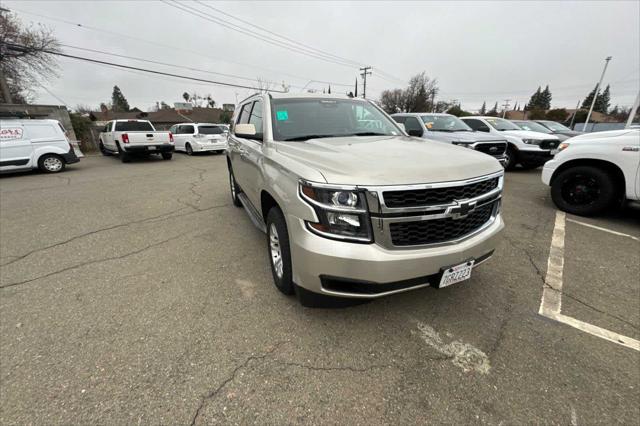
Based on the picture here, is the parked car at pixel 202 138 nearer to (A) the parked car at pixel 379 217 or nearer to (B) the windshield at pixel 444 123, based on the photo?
(B) the windshield at pixel 444 123

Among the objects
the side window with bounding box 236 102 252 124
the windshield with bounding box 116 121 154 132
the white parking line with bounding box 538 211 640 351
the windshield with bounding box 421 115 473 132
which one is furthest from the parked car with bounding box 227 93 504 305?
the windshield with bounding box 116 121 154 132

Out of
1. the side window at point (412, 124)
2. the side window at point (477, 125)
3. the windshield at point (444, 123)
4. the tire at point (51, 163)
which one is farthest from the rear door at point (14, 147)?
the side window at point (477, 125)

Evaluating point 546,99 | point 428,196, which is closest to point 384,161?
point 428,196

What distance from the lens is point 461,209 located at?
1.91 m

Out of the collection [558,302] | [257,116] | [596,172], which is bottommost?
[558,302]

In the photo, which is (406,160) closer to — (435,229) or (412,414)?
(435,229)

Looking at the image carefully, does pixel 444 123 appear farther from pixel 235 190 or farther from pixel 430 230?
pixel 430 230

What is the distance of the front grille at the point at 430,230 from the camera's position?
5.91 ft

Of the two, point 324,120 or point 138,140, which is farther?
point 138,140

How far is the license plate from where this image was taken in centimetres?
190

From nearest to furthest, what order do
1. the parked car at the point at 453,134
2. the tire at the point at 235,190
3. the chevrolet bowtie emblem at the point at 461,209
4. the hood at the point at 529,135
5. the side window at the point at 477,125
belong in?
the chevrolet bowtie emblem at the point at 461,209, the tire at the point at 235,190, the parked car at the point at 453,134, the hood at the point at 529,135, the side window at the point at 477,125

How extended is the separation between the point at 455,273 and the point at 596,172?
4536 mm

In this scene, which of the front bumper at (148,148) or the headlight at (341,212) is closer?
the headlight at (341,212)

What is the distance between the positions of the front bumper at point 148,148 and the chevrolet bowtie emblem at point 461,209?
13.3 m
